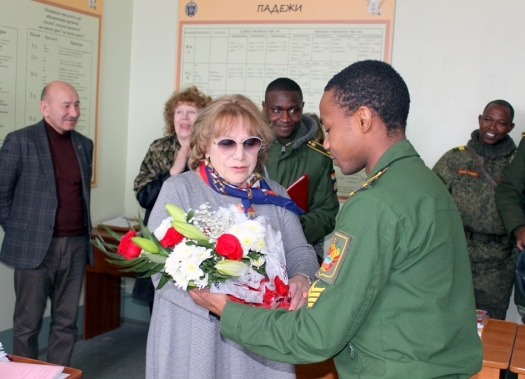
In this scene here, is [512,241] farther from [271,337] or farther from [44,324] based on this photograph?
[44,324]

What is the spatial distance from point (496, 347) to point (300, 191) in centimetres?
123

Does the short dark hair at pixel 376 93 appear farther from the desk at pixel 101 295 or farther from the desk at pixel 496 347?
the desk at pixel 101 295

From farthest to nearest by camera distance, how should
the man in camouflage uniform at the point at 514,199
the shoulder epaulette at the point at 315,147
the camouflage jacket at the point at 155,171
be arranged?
the camouflage jacket at the point at 155,171 → the man in camouflage uniform at the point at 514,199 → the shoulder epaulette at the point at 315,147

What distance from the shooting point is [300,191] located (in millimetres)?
3244

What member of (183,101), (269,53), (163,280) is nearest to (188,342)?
(163,280)

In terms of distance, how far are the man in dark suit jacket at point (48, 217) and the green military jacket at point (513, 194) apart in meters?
2.65

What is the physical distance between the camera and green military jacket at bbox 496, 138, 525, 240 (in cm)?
374

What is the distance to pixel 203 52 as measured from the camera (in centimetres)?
514

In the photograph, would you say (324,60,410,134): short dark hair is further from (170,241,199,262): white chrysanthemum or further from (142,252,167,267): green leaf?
(142,252,167,267): green leaf

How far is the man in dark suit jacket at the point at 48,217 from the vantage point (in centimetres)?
366

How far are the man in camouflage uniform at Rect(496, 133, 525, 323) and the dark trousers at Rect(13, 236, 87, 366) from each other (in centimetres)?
270

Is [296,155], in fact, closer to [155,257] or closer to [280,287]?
[280,287]

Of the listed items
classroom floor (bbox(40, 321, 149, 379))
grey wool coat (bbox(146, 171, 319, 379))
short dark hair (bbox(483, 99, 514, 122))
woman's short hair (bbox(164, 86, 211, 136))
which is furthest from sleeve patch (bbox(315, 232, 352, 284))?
classroom floor (bbox(40, 321, 149, 379))

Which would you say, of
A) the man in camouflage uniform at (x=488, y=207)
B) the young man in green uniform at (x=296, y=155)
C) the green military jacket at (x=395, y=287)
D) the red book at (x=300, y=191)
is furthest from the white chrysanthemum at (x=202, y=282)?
the man in camouflage uniform at (x=488, y=207)
